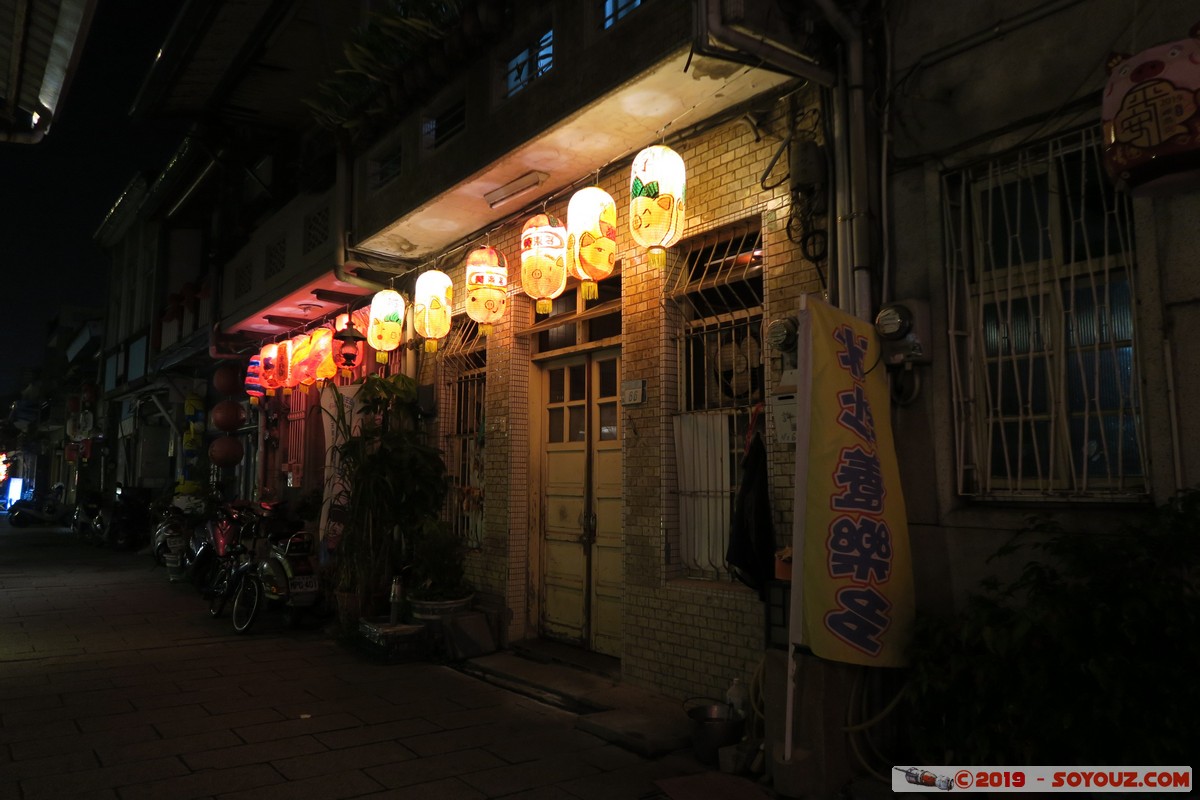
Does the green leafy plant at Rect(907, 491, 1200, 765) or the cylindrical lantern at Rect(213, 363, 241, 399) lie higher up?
the cylindrical lantern at Rect(213, 363, 241, 399)

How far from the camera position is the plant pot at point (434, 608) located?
8430 millimetres

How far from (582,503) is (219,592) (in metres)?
5.98

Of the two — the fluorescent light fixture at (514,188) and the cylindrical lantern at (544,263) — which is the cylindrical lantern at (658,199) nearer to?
the cylindrical lantern at (544,263)

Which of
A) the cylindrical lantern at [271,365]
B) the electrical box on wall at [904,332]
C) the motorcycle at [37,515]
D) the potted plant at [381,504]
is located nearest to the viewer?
the electrical box on wall at [904,332]

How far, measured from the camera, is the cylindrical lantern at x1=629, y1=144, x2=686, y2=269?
20.4 ft

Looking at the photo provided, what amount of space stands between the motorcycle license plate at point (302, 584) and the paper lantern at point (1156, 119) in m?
9.28

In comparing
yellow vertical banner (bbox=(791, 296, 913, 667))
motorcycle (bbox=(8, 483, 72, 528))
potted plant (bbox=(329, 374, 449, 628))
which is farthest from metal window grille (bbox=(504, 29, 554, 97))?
motorcycle (bbox=(8, 483, 72, 528))

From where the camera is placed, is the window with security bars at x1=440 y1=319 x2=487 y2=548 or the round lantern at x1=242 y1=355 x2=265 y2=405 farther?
the round lantern at x1=242 y1=355 x2=265 y2=405

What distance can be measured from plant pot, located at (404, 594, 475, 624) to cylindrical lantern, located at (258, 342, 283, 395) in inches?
290

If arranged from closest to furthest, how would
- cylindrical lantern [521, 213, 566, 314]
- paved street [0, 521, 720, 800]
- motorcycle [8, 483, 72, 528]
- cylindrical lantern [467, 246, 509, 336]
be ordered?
paved street [0, 521, 720, 800]
cylindrical lantern [521, 213, 566, 314]
cylindrical lantern [467, 246, 509, 336]
motorcycle [8, 483, 72, 528]

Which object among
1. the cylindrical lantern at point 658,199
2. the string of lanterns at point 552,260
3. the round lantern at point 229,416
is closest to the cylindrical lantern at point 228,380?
the round lantern at point 229,416

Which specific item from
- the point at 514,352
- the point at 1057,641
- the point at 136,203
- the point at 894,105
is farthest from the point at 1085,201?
the point at 136,203

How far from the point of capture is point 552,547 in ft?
28.5

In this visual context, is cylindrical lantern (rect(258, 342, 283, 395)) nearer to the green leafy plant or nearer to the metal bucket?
the metal bucket
